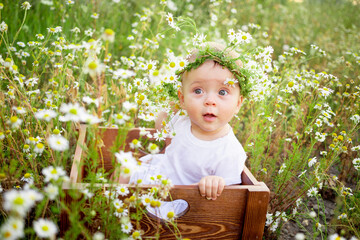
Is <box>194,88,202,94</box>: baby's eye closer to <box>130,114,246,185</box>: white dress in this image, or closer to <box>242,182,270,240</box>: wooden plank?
<box>130,114,246,185</box>: white dress

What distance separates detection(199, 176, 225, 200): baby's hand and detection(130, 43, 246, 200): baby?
0.7 inches

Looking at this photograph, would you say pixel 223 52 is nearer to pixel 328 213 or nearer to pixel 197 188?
pixel 197 188

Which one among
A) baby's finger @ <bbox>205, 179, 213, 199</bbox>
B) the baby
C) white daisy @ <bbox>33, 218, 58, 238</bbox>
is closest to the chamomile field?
white daisy @ <bbox>33, 218, 58, 238</bbox>

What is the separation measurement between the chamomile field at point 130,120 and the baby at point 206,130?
4.6 inches

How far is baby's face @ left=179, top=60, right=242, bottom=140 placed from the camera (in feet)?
5.92

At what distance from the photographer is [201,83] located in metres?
1.83

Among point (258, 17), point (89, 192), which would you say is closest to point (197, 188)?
point (89, 192)

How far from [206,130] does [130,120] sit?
68cm

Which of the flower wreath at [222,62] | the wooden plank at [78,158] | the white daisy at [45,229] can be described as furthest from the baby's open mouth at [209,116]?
the white daisy at [45,229]

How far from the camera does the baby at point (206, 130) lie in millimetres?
1814

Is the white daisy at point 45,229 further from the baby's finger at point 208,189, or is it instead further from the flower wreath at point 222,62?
the flower wreath at point 222,62

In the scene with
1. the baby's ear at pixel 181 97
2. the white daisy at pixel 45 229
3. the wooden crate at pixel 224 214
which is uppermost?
the baby's ear at pixel 181 97

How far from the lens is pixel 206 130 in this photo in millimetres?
1907

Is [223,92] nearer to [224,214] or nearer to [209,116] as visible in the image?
[209,116]
